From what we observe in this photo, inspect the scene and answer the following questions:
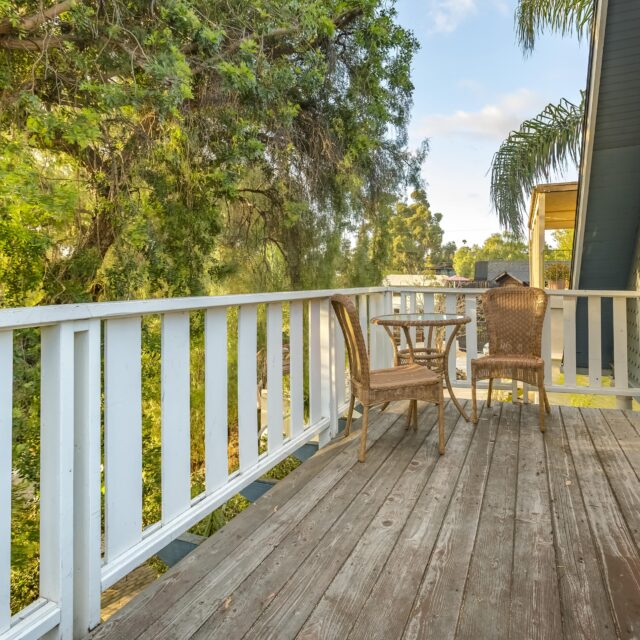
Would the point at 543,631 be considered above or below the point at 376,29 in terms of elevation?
below

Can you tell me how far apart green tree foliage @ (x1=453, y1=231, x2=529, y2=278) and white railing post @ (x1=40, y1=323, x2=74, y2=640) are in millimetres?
43048

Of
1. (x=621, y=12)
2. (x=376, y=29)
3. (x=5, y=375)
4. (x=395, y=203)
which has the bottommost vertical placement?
(x=5, y=375)

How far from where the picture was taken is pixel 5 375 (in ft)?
4.11

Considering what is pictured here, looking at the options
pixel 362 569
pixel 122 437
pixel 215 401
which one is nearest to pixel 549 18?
pixel 215 401

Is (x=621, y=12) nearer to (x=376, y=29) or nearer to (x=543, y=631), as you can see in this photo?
(x=376, y=29)

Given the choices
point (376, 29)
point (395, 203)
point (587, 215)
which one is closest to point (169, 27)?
point (376, 29)

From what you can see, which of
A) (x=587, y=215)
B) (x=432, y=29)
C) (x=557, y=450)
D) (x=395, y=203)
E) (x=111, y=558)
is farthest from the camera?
(x=432, y=29)

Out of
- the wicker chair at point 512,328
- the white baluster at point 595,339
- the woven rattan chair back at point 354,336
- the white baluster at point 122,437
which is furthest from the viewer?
the white baluster at point 595,339

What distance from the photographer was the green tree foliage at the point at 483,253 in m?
42.8

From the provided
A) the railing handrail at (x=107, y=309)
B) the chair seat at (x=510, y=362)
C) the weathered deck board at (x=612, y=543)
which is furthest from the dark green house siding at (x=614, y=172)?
the railing handrail at (x=107, y=309)

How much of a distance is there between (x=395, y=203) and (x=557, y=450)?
5.12 metres

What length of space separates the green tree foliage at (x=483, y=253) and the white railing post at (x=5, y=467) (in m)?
43.2

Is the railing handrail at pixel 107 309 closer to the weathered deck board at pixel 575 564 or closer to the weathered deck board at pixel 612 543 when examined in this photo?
the weathered deck board at pixel 575 564

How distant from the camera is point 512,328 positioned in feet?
13.6
